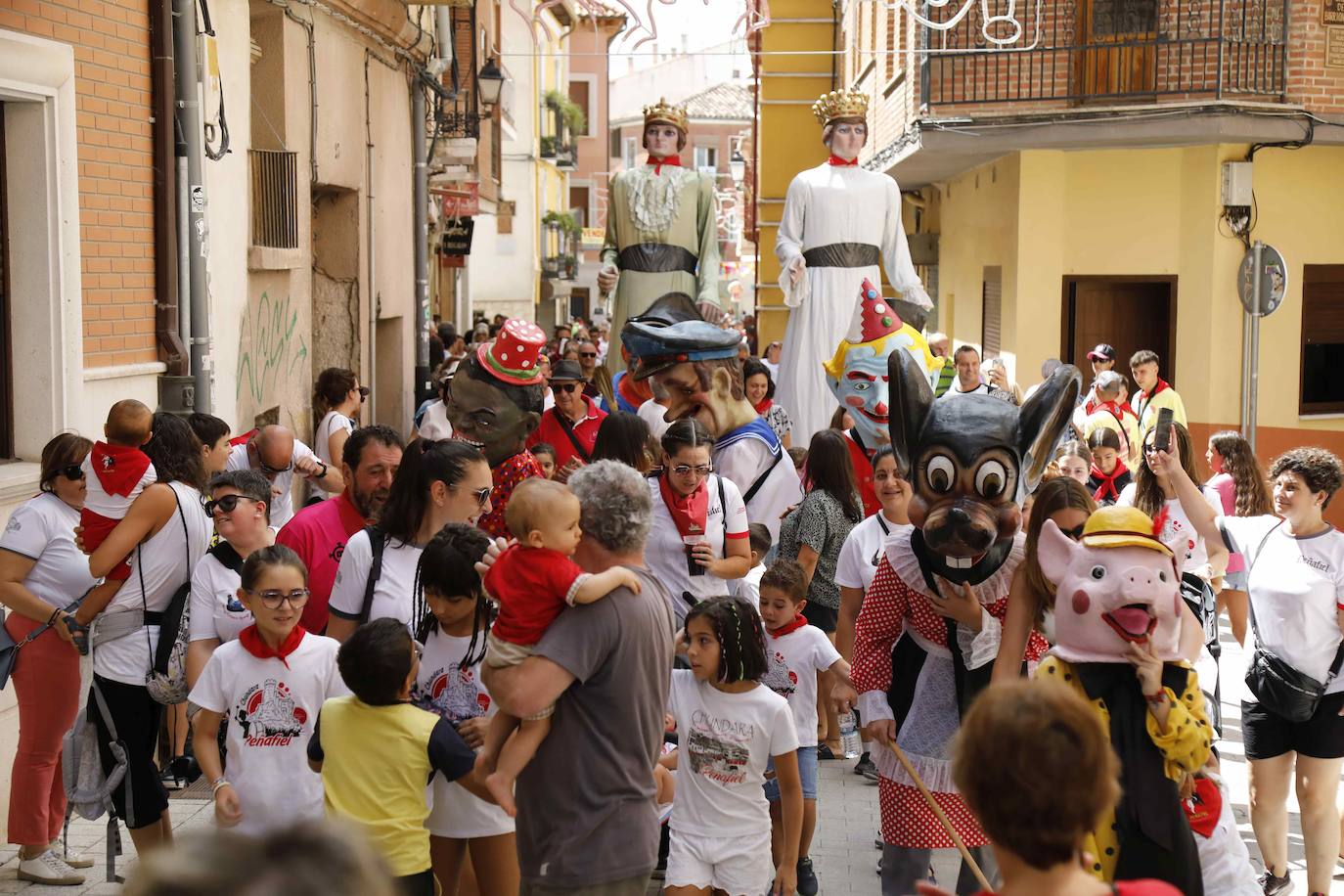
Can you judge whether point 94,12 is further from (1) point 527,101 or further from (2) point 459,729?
(1) point 527,101

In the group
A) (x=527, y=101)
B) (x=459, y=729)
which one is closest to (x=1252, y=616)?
(x=459, y=729)

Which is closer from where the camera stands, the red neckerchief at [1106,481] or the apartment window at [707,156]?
the red neckerchief at [1106,481]

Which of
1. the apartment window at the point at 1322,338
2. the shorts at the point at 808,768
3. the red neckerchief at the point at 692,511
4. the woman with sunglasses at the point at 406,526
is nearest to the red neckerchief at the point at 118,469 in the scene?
the woman with sunglasses at the point at 406,526

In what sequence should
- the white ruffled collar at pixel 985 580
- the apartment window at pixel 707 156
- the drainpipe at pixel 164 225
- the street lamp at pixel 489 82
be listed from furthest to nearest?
the apartment window at pixel 707 156 → the street lamp at pixel 489 82 → the drainpipe at pixel 164 225 → the white ruffled collar at pixel 985 580

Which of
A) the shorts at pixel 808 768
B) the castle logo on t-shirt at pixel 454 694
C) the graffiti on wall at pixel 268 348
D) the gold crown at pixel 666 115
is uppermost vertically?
the gold crown at pixel 666 115

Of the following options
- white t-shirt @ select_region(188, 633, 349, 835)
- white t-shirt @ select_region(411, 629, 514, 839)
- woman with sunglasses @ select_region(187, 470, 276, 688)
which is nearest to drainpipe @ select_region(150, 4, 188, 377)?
woman with sunglasses @ select_region(187, 470, 276, 688)

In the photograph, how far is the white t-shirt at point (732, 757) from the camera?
498cm

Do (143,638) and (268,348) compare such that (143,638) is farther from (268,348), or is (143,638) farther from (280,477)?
(268,348)

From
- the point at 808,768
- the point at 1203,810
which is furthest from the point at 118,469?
the point at 1203,810

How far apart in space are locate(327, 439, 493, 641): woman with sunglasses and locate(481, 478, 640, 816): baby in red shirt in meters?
1.08

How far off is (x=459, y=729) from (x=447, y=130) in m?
15.5

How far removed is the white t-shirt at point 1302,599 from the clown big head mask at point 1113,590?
2.26m

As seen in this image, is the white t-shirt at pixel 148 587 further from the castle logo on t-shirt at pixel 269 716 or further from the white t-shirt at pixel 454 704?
the white t-shirt at pixel 454 704

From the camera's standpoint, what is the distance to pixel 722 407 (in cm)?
673
